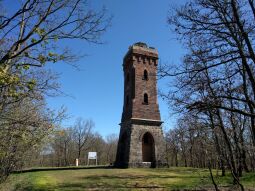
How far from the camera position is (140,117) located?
25703mm

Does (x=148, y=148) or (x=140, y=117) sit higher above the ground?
(x=140, y=117)

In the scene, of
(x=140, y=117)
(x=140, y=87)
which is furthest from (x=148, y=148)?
(x=140, y=87)

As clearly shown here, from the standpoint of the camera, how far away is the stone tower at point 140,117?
2480cm

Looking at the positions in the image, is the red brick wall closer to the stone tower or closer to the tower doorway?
the stone tower

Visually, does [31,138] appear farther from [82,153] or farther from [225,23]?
[82,153]

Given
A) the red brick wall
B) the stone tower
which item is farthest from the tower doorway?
the red brick wall

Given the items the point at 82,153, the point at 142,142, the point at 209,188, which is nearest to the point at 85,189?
the point at 209,188

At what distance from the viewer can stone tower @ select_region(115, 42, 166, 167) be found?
81.4 feet

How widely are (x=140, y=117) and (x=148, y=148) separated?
3358 millimetres

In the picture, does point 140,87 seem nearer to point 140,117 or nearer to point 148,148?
point 140,117

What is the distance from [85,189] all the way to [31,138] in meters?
6.61

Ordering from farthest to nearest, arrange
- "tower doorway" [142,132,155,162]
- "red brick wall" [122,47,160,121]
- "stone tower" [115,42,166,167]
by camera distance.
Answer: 1. "red brick wall" [122,47,160,121]
2. "tower doorway" [142,132,155,162]
3. "stone tower" [115,42,166,167]

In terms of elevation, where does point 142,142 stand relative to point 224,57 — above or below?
below

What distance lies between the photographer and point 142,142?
25969mm
